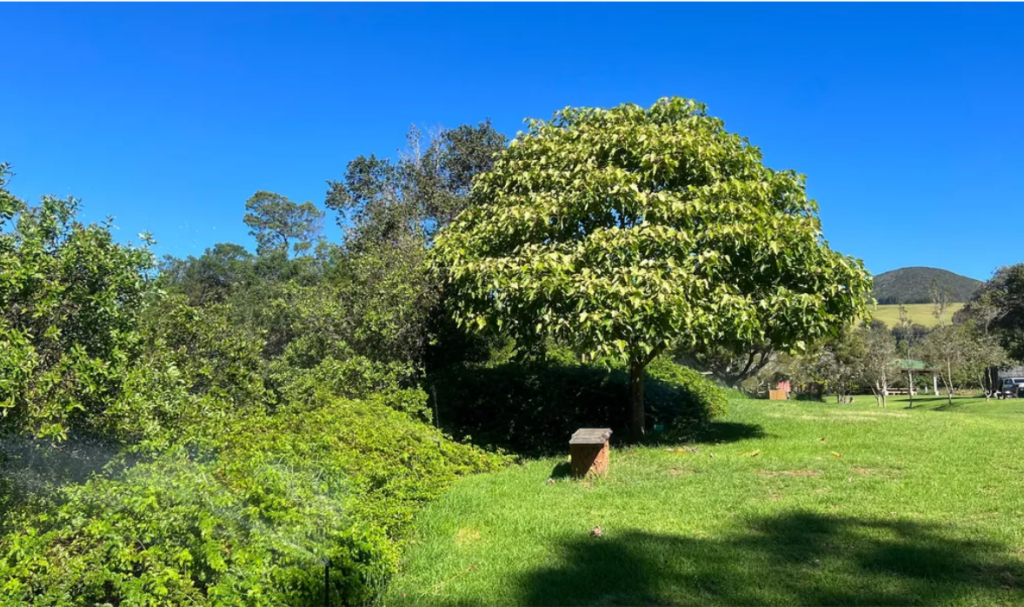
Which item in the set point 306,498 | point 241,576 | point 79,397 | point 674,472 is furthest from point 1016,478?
point 79,397

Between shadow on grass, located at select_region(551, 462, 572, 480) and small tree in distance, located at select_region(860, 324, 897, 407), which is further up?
small tree in distance, located at select_region(860, 324, 897, 407)

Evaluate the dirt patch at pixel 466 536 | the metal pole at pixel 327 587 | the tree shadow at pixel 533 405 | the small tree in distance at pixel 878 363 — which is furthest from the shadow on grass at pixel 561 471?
the small tree in distance at pixel 878 363

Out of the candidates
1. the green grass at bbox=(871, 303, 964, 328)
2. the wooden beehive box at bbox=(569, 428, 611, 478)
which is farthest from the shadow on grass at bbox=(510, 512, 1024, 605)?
the green grass at bbox=(871, 303, 964, 328)

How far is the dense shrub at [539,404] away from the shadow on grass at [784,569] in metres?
5.23

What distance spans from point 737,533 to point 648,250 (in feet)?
12.7

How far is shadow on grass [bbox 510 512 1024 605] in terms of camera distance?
3750 mm

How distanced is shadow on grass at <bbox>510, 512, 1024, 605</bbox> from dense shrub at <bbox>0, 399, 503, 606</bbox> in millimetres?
1177

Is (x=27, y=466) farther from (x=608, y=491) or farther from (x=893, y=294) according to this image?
(x=893, y=294)

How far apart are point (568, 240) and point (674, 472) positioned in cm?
309

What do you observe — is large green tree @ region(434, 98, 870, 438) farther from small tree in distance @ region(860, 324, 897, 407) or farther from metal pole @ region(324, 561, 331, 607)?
small tree in distance @ region(860, 324, 897, 407)

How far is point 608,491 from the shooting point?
6367 millimetres

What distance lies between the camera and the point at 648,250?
318 inches

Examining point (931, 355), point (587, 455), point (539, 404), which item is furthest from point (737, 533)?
point (931, 355)

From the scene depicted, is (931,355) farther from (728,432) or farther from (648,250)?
(648,250)
